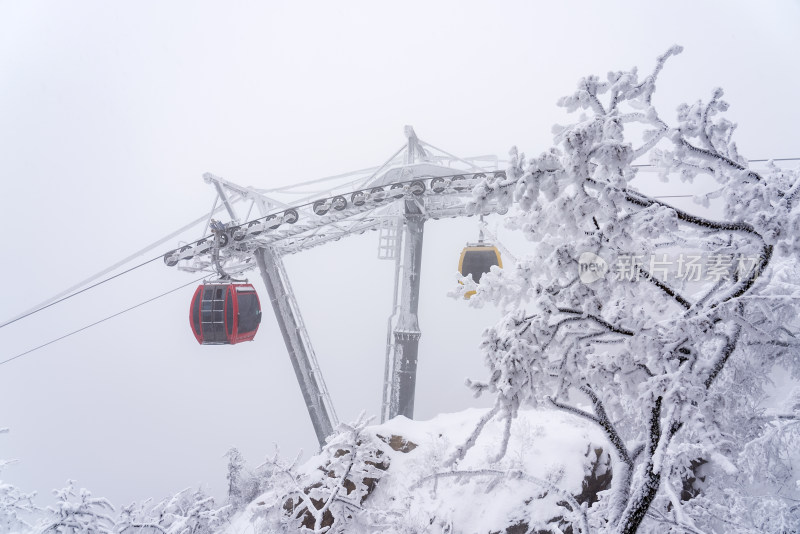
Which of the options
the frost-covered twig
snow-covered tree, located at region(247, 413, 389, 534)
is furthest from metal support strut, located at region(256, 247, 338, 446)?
the frost-covered twig

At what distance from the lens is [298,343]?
9156mm

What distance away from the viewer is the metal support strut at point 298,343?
9.12m

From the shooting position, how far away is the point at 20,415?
222 ft

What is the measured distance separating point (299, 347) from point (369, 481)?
3.67 m

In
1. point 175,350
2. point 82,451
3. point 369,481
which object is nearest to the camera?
point 369,481

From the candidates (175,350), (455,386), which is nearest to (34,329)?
(175,350)

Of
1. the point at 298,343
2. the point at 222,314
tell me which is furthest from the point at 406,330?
the point at 222,314

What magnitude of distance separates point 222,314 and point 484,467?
6040 millimetres

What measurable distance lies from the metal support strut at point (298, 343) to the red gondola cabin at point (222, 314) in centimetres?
163

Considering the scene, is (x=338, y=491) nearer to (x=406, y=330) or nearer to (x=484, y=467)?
(x=484, y=467)

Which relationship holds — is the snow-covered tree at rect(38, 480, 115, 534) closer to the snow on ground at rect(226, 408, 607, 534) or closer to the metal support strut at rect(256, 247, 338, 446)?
the snow on ground at rect(226, 408, 607, 534)

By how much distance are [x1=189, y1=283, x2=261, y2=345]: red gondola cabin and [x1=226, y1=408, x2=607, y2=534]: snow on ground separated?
3.14 m

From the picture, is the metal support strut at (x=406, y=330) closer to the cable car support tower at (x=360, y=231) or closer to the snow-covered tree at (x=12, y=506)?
the cable car support tower at (x=360, y=231)

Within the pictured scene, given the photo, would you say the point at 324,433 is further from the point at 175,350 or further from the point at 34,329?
the point at 34,329
